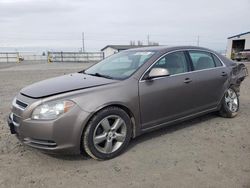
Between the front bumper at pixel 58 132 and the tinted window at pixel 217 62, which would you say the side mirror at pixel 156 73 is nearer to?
the front bumper at pixel 58 132

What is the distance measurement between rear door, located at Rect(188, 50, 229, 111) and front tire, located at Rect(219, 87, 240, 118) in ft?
0.79

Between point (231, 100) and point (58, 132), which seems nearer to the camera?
point (58, 132)

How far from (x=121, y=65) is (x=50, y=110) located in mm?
1695

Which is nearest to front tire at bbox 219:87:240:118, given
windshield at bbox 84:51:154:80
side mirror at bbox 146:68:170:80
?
side mirror at bbox 146:68:170:80

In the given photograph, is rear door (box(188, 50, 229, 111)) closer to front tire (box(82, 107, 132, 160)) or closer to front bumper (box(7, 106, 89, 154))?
front tire (box(82, 107, 132, 160))

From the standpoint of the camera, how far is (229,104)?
5039mm

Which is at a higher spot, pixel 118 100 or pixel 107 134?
pixel 118 100

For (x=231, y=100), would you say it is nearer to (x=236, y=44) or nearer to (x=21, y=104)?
(x=21, y=104)

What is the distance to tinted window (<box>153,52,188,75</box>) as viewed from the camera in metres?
3.97

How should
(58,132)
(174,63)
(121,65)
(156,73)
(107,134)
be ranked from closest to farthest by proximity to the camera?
1. (58,132)
2. (107,134)
3. (156,73)
4. (174,63)
5. (121,65)

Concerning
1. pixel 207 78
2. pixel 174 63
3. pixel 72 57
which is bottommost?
pixel 72 57

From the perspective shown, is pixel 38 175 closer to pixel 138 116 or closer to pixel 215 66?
pixel 138 116

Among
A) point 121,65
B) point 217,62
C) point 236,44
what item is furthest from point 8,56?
point 217,62

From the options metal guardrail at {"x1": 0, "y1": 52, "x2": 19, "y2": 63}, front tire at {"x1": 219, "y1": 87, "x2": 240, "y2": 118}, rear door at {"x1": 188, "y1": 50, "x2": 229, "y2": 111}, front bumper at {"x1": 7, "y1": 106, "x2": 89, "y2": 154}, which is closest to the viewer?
front bumper at {"x1": 7, "y1": 106, "x2": 89, "y2": 154}
